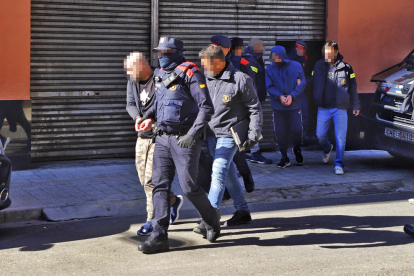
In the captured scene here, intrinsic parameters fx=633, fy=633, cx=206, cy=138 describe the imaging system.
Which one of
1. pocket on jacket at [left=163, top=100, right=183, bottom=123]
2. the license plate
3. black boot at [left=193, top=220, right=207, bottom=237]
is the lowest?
black boot at [left=193, top=220, right=207, bottom=237]

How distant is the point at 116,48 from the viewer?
394 inches

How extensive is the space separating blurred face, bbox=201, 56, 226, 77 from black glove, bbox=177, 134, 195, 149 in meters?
0.93

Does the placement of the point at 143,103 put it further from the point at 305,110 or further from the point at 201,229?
the point at 305,110

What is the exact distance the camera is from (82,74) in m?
9.84

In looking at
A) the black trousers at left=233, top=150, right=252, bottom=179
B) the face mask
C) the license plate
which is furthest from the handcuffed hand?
the face mask

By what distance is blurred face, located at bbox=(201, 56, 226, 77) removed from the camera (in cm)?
614

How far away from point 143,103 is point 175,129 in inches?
27.2

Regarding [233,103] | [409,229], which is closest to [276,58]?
[233,103]

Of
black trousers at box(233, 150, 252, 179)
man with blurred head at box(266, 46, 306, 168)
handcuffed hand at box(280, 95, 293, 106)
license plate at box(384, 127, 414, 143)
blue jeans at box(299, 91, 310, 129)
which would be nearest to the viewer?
black trousers at box(233, 150, 252, 179)

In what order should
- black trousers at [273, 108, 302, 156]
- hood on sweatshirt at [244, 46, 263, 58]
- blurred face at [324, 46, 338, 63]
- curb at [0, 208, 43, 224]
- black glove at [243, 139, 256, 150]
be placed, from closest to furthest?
black glove at [243, 139, 256, 150] < curb at [0, 208, 43, 224] < blurred face at [324, 46, 338, 63] < black trousers at [273, 108, 302, 156] < hood on sweatshirt at [244, 46, 263, 58]

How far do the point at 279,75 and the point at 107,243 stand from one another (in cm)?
465

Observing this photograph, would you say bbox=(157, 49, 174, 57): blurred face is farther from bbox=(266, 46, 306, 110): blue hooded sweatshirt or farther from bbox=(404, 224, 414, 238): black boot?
bbox=(266, 46, 306, 110): blue hooded sweatshirt

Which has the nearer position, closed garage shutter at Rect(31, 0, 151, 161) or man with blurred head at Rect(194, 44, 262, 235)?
man with blurred head at Rect(194, 44, 262, 235)

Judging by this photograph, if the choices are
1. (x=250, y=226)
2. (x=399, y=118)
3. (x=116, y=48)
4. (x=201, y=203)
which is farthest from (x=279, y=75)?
(x=201, y=203)
